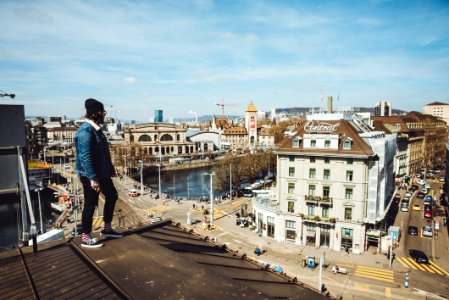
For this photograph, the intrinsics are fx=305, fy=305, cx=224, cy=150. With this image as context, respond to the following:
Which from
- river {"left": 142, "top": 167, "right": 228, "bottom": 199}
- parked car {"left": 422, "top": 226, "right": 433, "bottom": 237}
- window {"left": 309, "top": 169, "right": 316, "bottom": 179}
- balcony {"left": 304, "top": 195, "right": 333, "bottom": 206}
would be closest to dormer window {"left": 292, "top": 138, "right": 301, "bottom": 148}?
A: window {"left": 309, "top": 169, "right": 316, "bottom": 179}

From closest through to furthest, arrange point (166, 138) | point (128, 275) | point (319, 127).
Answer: point (128, 275) < point (319, 127) < point (166, 138)

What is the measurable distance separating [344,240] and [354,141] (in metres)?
11.4

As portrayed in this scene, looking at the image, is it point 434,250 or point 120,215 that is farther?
point 120,215

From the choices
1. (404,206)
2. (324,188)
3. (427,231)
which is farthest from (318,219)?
(404,206)

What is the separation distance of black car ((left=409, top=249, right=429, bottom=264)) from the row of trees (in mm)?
34656

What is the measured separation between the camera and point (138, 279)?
5.24 meters

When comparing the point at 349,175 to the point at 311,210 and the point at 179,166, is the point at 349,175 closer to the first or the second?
the point at 311,210

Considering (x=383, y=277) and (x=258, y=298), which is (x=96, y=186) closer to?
(x=258, y=298)

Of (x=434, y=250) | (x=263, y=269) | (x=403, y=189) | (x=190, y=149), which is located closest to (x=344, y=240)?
(x=434, y=250)

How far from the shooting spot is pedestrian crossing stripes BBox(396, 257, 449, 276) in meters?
29.8

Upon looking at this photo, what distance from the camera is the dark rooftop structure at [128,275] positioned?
4840 millimetres

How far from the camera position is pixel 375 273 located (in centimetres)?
2920

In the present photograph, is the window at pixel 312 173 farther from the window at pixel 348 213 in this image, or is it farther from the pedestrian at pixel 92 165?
the pedestrian at pixel 92 165

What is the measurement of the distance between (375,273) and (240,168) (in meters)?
42.3
